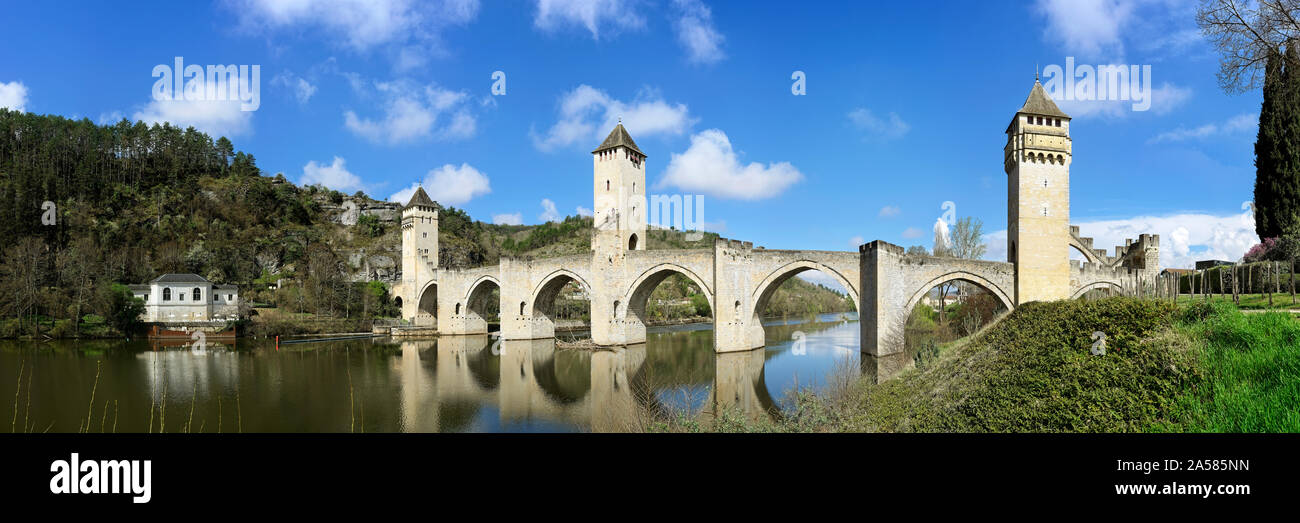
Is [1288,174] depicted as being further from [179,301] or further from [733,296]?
[179,301]

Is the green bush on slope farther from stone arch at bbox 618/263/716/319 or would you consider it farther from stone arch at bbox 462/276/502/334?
stone arch at bbox 462/276/502/334

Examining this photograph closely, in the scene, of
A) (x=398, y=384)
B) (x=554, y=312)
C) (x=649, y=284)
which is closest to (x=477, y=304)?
(x=554, y=312)

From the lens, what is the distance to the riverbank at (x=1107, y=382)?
17.3 ft

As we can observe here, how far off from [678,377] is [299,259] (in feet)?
134

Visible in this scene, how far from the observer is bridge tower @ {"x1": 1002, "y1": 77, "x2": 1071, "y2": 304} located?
20.5 metres

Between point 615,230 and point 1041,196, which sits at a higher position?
point 1041,196

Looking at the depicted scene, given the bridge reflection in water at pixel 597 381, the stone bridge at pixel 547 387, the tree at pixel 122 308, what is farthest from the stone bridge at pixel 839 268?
the tree at pixel 122 308

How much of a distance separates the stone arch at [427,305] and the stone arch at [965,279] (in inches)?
1136

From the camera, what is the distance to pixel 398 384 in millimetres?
18359

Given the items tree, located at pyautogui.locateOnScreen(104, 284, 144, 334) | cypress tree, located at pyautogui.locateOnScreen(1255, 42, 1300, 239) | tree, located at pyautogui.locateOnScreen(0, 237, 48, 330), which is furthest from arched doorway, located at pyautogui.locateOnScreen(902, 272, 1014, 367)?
tree, located at pyautogui.locateOnScreen(0, 237, 48, 330)

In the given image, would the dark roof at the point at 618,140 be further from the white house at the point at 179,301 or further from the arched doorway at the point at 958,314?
the white house at the point at 179,301

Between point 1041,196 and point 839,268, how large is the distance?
7180mm
